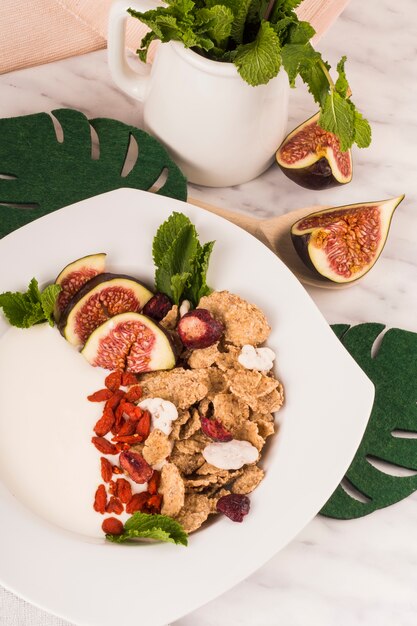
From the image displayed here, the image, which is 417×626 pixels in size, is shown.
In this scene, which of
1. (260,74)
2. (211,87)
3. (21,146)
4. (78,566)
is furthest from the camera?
(21,146)

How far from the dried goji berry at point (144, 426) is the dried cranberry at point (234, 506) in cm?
20

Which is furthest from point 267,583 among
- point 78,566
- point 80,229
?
point 80,229

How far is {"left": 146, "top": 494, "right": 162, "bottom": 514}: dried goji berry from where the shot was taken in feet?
5.42

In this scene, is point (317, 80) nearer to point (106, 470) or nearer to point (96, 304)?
point (96, 304)

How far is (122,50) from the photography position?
6.47 ft

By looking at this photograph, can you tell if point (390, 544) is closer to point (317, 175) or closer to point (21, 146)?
point (317, 175)

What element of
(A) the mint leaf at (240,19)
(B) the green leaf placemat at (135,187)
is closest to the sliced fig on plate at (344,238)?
(B) the green leaf placemat at (135,187)

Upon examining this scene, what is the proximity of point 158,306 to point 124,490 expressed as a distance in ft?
1.36

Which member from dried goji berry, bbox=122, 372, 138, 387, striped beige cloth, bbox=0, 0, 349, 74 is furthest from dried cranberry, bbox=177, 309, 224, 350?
striped beige cloth, bbox=0, 0, 349, 74

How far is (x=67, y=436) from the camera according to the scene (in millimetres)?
1729

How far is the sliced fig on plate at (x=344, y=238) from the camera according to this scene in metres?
2.01

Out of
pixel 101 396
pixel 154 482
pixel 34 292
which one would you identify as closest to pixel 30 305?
pixel 34 292

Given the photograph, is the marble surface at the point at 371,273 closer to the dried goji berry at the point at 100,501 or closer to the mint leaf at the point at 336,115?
the dried goji berry at the point at 100,501

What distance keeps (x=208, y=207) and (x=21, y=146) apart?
48cm
